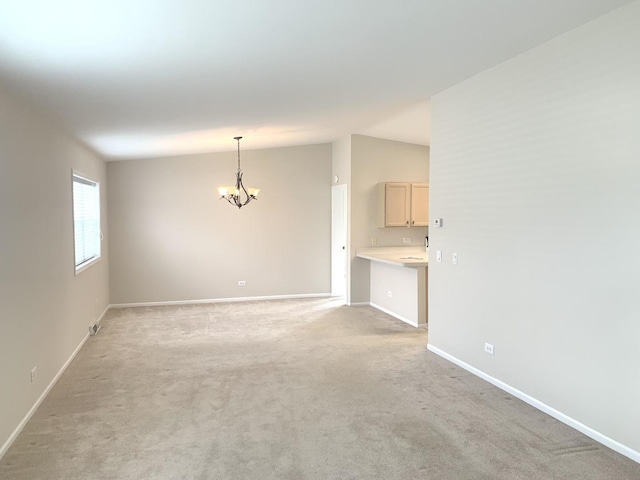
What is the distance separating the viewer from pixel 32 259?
3.62m

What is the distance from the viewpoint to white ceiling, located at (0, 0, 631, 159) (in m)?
2.27

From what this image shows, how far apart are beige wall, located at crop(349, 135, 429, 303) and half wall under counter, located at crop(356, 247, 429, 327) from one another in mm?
148

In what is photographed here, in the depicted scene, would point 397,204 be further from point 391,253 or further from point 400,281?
point 400,281

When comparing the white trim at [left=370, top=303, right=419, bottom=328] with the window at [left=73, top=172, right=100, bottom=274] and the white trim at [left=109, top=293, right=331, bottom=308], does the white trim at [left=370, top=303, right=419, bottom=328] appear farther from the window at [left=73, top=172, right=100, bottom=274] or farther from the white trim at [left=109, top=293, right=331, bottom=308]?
the window at [left=73, top=172, right=100, bottom=274]

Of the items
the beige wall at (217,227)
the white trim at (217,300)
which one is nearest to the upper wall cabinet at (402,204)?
the beige wall at (217,227)

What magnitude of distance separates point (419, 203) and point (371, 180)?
859mm

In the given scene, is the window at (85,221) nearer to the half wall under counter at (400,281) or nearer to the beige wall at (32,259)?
the beige wall at (32,259)

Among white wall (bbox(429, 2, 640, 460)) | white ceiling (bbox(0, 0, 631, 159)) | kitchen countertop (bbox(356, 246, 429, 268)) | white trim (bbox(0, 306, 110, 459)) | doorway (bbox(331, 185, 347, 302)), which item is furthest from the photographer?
doorway (bbox(331, 185, 347, 302))

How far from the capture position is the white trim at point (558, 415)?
2.90 metres

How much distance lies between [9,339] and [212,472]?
5.41ft

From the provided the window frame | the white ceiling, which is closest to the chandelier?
the window frame

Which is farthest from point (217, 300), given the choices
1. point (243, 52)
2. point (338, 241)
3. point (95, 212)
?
point (243, 52)

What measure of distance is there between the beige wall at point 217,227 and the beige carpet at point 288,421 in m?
2.49

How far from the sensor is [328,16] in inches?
101
